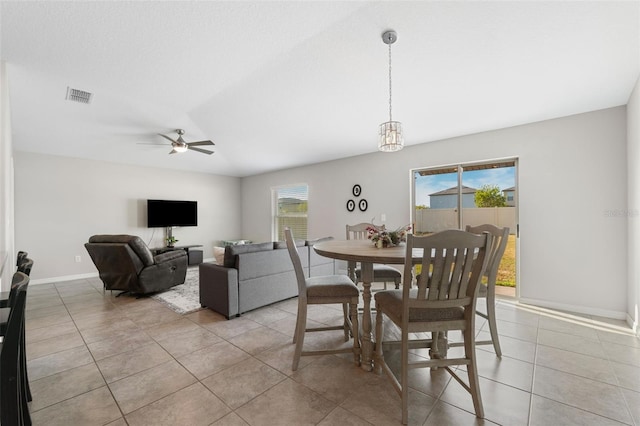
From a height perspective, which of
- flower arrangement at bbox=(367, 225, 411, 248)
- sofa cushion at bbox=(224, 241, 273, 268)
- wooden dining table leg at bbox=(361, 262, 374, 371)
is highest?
flower arrangement at bbox=(367, 225, 411, 248)

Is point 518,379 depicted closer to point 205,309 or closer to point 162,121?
point 205,309

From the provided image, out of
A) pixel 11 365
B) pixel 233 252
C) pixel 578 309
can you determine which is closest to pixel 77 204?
pixel 233 252

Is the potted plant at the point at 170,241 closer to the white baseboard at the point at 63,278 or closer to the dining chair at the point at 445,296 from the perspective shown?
the white baseboard at the point at 63,278

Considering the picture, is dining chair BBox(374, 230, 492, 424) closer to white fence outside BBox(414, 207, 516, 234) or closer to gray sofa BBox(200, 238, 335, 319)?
gray sofa BBox(200, 238, 335, 319)

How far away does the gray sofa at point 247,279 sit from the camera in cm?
301

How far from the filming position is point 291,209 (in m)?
6.75

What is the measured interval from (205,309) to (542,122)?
5.01m

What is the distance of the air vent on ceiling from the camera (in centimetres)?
323

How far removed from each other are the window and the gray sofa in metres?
2.82

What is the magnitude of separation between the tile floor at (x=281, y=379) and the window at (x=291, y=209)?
3722 mm

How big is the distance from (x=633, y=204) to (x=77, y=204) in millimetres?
8429

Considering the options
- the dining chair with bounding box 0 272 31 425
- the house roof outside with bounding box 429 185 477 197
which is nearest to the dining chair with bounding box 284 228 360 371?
the dining chair with bounding box 0 272 31 425

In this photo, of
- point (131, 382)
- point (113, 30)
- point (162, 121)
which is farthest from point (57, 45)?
point (131, 382)

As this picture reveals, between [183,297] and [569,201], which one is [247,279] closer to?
[183,297]
